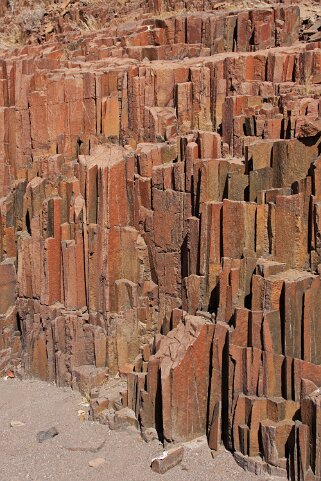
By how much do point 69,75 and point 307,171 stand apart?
8.44m

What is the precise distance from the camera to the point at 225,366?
1399cm

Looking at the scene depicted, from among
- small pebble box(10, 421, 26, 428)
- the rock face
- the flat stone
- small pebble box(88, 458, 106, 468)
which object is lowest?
small pebble box(10, 421, 26, 428)

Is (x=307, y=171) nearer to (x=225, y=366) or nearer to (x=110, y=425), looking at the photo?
(x=225, y=366)

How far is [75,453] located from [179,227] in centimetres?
548

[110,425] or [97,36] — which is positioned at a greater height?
[97,36]

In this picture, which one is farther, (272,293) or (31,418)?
(31,418)

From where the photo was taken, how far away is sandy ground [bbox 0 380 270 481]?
13.5 metres

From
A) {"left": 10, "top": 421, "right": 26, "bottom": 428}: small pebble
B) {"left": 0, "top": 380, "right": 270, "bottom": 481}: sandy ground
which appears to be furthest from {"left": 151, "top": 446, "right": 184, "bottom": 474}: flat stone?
{"left": 10, "top": 421, "right": 26, "bottom": 428}: small pebble

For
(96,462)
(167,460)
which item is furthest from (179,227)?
(96,462)

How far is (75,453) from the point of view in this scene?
14.5 m

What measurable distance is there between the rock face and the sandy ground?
1.31 feet

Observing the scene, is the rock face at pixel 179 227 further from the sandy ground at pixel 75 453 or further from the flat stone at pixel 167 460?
the flat stone at pixel 167 460

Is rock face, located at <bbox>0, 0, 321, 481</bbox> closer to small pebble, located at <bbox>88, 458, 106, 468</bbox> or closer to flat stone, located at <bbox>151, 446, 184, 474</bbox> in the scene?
flat stone, located at <bbox>151, 446, 184, 474</bbox>

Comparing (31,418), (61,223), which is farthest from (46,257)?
(31,418)
